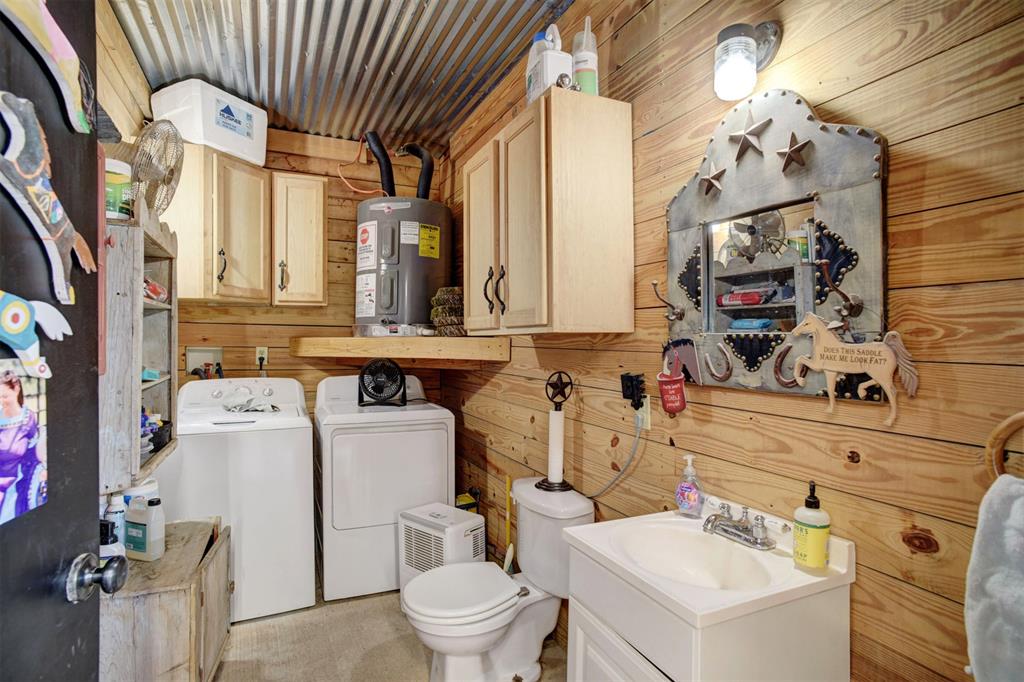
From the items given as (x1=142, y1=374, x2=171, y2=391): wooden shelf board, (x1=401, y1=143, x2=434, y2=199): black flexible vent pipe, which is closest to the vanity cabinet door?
(x1=142, y1=374, x2=171, y2=391): wooden shelf board

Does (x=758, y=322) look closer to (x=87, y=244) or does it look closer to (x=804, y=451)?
(x=804, y=451)

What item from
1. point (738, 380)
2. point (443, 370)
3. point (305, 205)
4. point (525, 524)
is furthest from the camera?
point (443, 370)

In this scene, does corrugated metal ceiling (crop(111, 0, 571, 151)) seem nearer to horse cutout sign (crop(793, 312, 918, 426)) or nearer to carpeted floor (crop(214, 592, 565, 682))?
horse cutout sign (crop(793, 312, 918, 426))

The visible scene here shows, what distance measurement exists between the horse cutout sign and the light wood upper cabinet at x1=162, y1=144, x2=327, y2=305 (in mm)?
2689

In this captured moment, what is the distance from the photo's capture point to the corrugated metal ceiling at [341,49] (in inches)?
82.5

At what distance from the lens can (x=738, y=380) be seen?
4.55ft

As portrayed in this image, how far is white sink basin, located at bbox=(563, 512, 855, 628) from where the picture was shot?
1031mm

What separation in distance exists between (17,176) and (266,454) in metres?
2.16

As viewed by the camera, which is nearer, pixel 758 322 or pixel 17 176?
pixel 17 176

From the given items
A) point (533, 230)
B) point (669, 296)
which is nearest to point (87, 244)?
point (533, 230)

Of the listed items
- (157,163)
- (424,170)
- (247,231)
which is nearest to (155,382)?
(157,163)

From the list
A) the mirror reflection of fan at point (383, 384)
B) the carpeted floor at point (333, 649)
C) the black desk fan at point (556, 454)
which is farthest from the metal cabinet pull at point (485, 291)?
the carpeted floor at point (333, 649)

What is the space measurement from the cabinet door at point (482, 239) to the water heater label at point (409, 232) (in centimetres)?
76

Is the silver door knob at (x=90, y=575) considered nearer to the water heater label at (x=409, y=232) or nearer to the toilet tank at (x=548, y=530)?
the toilet tank at (x=548, y=530)
